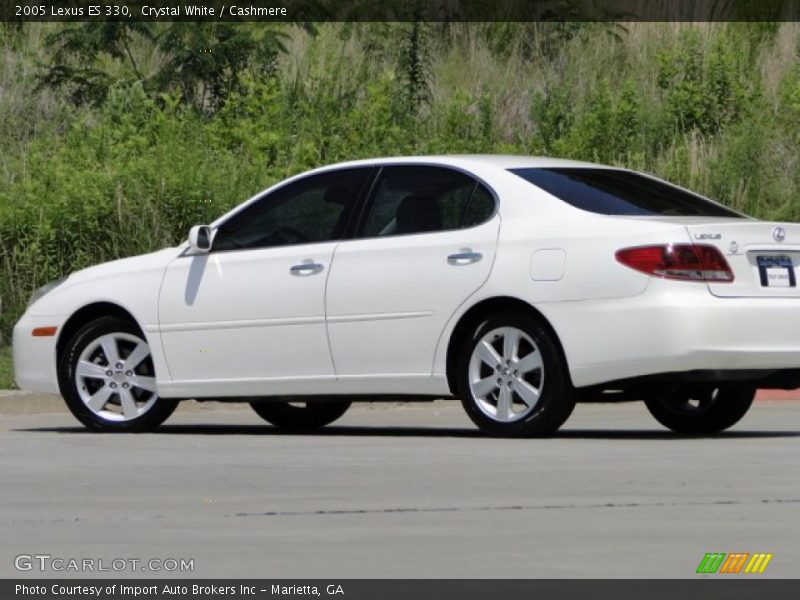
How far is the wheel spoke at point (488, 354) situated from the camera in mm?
11844

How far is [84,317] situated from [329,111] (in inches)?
445

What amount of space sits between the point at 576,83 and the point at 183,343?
46.8ft

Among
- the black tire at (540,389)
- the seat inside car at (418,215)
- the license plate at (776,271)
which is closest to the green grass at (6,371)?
the seat inside car at (418,215)

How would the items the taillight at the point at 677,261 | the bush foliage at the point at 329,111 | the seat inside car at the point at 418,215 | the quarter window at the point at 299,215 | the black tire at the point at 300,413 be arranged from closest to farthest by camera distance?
1. the taillight at the point at 677,261
2. the seat inside car at the point at 418,215
3. the quarter window at the point at 299,215
4. the black tire at the point at 300,413
5. the bush foliage at the point at 329,111

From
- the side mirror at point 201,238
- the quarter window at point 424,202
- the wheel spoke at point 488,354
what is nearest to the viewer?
the wheel spoke at point 488,354

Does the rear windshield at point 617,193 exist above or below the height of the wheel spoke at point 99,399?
above

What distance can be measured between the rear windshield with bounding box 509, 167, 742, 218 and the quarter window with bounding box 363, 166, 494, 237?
317 millimetres

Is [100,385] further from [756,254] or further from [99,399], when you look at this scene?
[756,254]

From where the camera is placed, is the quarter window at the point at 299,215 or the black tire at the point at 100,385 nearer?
the quarter window at the point at 299,215

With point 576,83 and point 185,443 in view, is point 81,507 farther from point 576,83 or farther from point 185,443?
point 576,83

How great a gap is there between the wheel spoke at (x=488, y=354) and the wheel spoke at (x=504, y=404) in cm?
14

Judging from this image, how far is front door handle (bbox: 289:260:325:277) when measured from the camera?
12.5 meters
